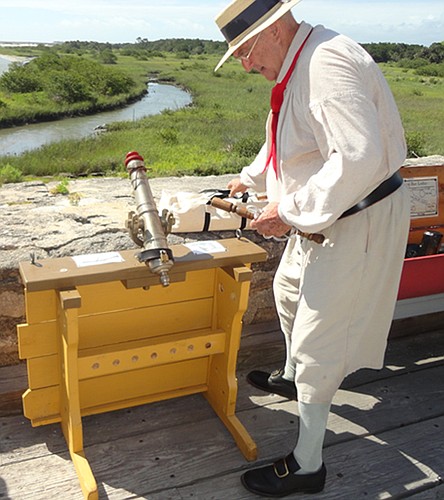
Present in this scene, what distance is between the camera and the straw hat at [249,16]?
6.86 ft

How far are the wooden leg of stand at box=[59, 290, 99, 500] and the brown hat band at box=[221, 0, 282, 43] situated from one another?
1130 millimetres

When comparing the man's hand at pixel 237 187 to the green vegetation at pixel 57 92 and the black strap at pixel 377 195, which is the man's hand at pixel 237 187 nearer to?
the black strap at pixel 377 195

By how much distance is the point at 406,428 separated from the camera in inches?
115

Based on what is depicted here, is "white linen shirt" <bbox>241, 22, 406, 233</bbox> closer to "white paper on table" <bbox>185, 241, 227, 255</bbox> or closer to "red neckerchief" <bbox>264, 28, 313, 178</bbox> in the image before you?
"red neckerchief" <bbox>264, 28, 313, 178</bbox>

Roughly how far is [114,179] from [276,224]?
2.56 metres

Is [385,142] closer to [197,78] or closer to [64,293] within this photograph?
[64,293]

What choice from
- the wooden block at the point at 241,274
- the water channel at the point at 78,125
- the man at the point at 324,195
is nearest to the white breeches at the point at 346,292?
the man at the point at 324,195

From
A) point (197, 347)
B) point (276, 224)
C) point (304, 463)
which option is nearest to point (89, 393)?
point (197, 347)

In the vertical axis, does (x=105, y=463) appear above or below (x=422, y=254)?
below

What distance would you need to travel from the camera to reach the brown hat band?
210 centimetres

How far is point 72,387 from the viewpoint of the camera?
249 centimetres

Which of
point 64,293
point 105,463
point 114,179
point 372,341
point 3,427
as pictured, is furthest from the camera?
point 114,179

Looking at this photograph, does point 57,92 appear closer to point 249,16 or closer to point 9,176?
point 9,176

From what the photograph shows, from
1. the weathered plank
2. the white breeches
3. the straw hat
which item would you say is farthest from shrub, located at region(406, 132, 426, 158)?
the straw hat
